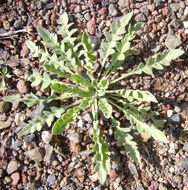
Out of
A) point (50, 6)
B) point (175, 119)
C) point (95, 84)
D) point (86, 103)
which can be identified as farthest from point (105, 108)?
point (50, 6)

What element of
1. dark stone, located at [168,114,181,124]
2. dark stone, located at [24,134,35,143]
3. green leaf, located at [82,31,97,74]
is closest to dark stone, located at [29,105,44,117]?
dark stone, located at [24,134,35,143]

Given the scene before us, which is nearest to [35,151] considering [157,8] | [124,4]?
[124,4]

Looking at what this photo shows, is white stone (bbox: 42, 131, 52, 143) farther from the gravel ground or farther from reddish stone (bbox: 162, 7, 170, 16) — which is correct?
reddish stone (bbox: 162, 7, 170, 16)

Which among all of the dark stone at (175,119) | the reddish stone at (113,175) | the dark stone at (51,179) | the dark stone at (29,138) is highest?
the dark stone at (29,138)

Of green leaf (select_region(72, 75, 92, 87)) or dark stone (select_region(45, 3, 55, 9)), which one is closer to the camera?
green leaf (select_region(72, 75, 92, 87))

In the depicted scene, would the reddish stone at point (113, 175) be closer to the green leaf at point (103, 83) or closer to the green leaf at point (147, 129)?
the green leaf at point (147, 129)

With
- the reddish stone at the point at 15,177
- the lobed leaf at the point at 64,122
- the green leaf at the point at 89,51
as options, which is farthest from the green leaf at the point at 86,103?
the reddish stone at the point at 15,177

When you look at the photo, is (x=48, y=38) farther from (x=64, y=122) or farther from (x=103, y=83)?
(x=64, y=122)

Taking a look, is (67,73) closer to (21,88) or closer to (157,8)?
(21,88)
